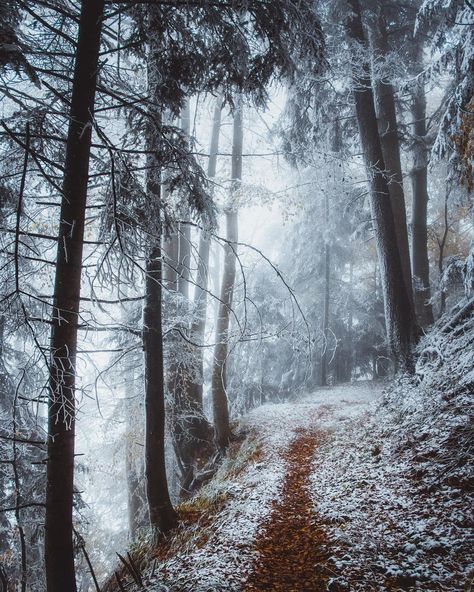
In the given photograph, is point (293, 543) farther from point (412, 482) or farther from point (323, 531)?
point (412, 482)

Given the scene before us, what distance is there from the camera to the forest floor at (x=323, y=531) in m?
2.97

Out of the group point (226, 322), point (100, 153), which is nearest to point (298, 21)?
point (100, 153)

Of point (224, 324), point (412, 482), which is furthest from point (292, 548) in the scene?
point (224, 324)

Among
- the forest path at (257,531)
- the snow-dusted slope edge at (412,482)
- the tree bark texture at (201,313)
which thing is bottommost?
the forest path at (257,531)

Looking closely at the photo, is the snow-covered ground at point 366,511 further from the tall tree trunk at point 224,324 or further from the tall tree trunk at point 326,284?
the tall tree trunk at point 326,284

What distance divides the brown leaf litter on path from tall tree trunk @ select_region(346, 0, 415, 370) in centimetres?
418

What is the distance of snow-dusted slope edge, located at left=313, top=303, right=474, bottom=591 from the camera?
292cm

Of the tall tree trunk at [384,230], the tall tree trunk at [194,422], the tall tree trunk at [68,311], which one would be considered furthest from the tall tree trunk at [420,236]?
the tall tree trunk at [68,311]

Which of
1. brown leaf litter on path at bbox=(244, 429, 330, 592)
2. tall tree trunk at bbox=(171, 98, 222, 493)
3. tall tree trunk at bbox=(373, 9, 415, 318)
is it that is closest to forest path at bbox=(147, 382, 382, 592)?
brown leaf litter on path at bbox=(244, 429, 330, 592)

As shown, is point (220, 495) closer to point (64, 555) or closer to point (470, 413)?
point (64, 555)

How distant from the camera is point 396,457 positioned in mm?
4938

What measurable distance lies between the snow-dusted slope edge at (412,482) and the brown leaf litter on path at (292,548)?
6.3 inches

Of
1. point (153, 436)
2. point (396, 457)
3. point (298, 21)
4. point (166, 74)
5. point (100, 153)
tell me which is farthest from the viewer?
point (153, 436)

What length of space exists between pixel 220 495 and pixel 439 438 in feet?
11.2
